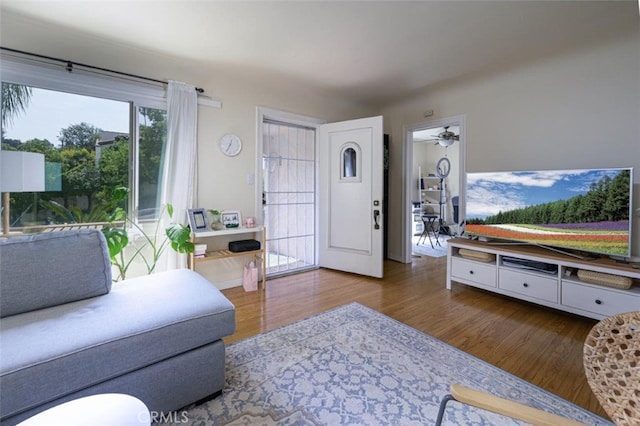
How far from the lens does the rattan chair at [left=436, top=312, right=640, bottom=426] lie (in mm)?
770

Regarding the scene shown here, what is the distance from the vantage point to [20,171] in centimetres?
187

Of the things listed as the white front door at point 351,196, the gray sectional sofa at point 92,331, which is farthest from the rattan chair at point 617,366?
the white front door at point 351,196

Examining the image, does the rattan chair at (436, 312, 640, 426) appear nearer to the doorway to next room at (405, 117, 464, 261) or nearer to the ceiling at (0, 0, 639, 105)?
the ceiling at (0, 0, 639, 105)

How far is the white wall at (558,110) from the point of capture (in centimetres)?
248

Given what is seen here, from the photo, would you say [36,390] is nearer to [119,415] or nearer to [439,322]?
[119,415]

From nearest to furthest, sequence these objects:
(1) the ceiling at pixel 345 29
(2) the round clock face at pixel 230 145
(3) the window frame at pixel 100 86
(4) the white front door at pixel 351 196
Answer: (1) the ceiling at pixel 345 29 < (3) the window frame at pixel 100 86 < (2) the round clock face at pixel 230 145 < (4) the white front door at pixel 351 196

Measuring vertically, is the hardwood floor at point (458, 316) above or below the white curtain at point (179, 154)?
below

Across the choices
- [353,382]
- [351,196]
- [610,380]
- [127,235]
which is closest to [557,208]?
[351,196]

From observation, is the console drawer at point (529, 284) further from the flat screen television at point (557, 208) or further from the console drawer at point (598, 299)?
the flat screen television at point (557, 208)

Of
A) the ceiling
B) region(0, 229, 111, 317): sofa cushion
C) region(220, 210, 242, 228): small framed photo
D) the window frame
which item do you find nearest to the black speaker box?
region(220, 210, 242, 228): small framed photo

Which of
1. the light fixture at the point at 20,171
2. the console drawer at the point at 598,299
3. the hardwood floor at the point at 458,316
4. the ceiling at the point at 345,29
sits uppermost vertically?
the ceiling at the point at 345,29

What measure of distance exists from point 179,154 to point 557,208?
369 centimetres

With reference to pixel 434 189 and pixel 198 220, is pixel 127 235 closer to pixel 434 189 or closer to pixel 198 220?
pixel 198 220

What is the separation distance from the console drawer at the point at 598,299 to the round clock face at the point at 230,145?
3.51 m
